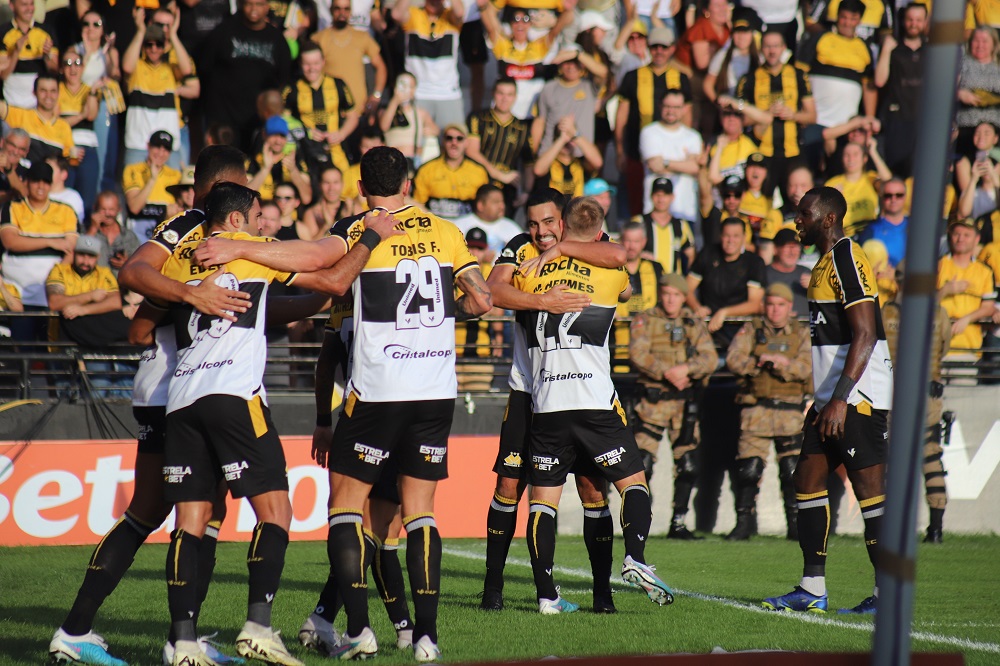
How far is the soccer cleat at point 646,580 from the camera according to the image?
7.32 m

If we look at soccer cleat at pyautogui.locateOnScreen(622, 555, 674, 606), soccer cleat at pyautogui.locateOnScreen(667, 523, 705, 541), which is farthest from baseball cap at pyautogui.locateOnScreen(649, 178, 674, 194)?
soccer cleat at pyautogui.locateOnScreen(622, 555, 674, 606)

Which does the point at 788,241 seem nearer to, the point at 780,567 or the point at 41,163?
the point at 780,567

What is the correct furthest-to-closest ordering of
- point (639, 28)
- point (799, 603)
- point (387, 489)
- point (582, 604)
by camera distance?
point (639, 28)
point (582, 604)
point (799, 603)
point (387, 489)

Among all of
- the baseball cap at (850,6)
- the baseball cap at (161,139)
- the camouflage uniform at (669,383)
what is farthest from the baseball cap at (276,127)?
the baseball cap at (850,6)

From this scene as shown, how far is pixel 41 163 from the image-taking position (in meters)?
13.3

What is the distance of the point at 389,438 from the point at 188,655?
1.47m

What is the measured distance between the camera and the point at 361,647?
20.4 ft

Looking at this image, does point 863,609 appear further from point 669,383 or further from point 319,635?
point 669,383

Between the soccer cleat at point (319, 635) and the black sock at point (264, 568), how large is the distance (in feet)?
2.53

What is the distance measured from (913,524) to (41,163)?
1195 centimetres

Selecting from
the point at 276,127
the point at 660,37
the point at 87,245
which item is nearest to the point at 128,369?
the point at 87,245

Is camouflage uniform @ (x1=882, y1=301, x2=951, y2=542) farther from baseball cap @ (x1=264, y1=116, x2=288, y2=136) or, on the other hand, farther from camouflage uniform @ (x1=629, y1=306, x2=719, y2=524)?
baseball cap @ (x1=264, y1=116, x2=288, y2=136)

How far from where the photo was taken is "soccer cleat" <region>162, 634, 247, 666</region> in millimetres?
5935

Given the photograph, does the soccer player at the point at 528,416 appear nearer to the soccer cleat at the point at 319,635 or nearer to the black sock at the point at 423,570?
the soccer cleat at the point at 319,635
